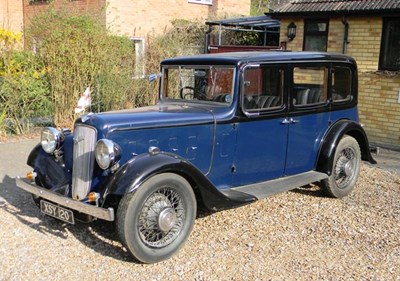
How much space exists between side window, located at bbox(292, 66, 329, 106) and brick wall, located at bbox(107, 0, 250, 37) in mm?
10703

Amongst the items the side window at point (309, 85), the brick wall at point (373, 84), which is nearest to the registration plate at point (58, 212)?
the side window at point (309, 85)

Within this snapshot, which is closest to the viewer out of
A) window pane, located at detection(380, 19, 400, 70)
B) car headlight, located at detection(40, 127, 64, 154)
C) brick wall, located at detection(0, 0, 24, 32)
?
car headlight, located at detection(40, 127, 64, 154)

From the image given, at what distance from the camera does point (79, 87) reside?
30.9 feet

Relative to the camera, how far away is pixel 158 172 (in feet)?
12.5

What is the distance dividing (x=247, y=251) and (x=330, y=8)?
659cm

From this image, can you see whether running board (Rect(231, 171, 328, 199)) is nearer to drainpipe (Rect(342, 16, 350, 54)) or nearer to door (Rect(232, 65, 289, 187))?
door (Rect(232, 65, 289, 187))

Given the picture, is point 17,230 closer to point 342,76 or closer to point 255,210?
point 255,210

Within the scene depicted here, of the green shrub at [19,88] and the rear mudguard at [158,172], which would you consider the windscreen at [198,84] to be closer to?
the rear mudguard at [158,172]

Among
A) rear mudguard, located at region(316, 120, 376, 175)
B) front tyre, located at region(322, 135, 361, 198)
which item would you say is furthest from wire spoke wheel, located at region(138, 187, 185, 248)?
front tyre, located at region(322, 135, 361, 198)

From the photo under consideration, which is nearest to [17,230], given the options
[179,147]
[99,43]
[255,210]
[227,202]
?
[179,147]

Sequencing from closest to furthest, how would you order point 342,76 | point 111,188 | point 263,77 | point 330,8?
1. point 111,188
2. point 263,77
3. point 342,76
4. point 330,8

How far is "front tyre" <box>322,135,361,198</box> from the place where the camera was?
18.3 feet

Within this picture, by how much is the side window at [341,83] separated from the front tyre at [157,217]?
263cm

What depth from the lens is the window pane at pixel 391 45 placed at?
8.63 m
